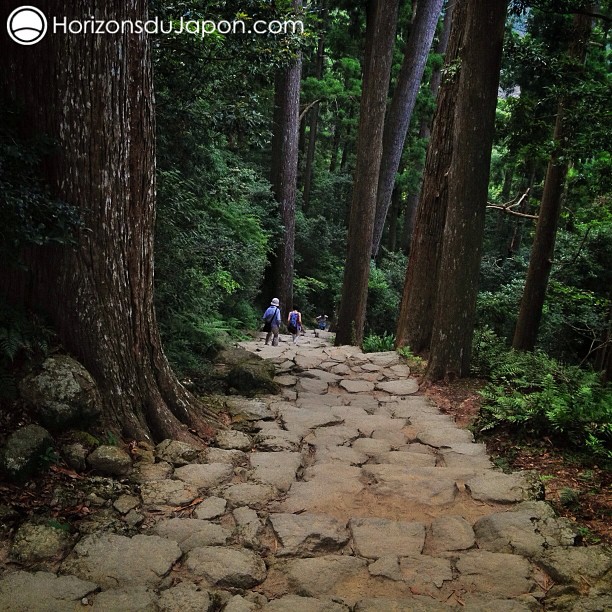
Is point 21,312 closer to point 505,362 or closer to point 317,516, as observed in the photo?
point 317,516

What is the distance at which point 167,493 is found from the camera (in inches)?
130

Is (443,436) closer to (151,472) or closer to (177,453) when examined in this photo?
(177,453)

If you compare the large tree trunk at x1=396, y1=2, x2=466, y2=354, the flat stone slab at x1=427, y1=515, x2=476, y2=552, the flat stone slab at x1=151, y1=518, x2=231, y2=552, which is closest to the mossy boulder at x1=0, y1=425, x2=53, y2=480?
the flat stone slab at x1=151, y1=518, x2=231, y2=552

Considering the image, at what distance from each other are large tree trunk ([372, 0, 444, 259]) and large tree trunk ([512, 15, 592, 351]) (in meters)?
5.76

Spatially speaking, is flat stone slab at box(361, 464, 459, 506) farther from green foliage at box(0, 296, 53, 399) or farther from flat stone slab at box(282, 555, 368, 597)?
green foliage at box(0, 296, 53, 399)

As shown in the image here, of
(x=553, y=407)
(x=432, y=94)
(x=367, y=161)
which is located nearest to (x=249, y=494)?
(x=553, y=407)

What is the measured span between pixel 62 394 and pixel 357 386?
4376 mm

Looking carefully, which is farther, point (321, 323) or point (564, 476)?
point (321, 323)

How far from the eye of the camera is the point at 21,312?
11.3ft

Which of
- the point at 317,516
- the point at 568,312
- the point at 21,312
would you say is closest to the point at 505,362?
the point at 317,516

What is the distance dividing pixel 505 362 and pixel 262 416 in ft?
12.0

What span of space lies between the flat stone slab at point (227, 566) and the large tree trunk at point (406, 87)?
1275cm

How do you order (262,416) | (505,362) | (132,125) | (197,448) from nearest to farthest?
(132,125) → (197,448) → (262,416) → (505,362)

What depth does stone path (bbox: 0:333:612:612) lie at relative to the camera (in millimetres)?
2354
